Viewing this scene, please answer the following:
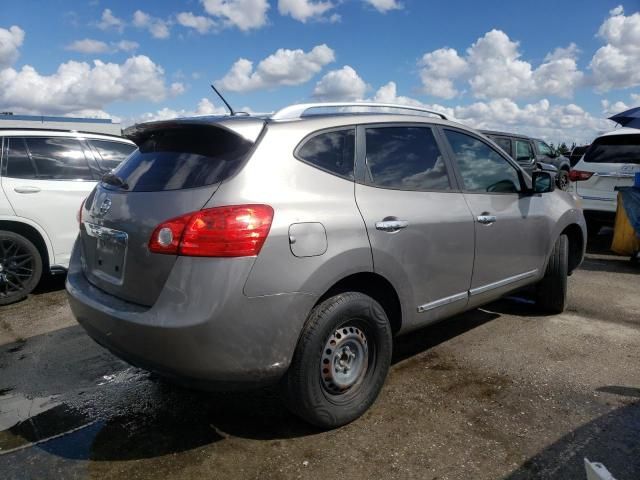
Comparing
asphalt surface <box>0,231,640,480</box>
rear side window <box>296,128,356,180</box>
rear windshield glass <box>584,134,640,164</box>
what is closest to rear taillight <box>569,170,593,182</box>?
rear windshield glass <box>584,134,640,164</box>

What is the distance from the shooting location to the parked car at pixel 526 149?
1157 cm

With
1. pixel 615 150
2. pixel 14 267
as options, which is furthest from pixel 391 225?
pixel 615 150

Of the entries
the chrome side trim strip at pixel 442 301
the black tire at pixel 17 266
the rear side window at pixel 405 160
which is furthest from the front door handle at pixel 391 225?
the black tire at pixel 17 266

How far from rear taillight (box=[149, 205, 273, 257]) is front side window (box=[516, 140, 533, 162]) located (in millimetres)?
11050

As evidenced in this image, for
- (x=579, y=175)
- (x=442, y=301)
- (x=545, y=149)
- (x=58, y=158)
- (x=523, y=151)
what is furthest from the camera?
(x=545, y=149)

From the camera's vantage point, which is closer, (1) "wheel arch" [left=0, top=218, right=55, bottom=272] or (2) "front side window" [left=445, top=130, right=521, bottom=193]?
(2) "front side window" [left=445, top=130, right=521, bottom=193]

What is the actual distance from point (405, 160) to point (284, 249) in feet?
3.91

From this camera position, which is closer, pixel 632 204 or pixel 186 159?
pixel 186 159

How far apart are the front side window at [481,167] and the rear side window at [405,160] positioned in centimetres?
24

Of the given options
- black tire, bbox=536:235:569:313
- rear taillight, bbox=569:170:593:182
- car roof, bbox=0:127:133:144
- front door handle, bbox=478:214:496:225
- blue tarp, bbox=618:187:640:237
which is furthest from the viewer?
rear taillight, bbox=569:170:593:182

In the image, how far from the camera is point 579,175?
7.78 meters

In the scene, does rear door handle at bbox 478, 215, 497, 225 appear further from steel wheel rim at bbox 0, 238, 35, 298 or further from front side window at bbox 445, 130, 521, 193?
steel wheel rim at bbox 0, 238, 35, 298

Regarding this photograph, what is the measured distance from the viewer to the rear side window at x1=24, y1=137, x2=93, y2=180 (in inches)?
213

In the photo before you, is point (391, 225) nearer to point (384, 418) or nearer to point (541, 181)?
point (384, 418)
